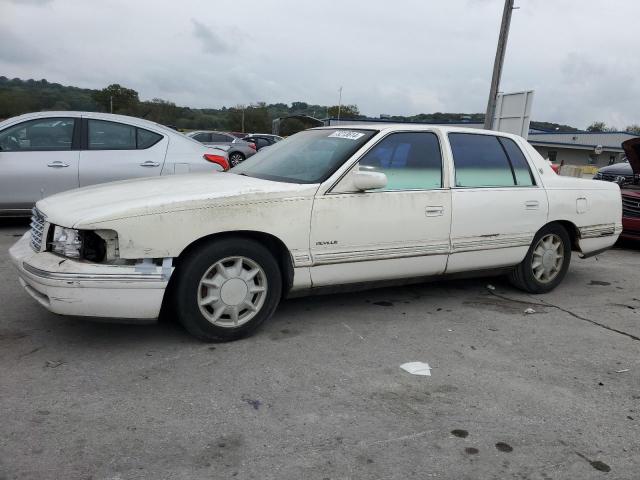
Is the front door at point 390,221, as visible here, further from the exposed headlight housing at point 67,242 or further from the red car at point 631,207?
the red car at point 631,207

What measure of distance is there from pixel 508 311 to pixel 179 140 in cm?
478

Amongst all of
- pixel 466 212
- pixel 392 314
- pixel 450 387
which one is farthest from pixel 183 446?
pixel 466 212

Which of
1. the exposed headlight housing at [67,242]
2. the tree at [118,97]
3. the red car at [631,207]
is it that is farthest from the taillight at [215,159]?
the tree at [118,97]

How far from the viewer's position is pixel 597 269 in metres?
6.43

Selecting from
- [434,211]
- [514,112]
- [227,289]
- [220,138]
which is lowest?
[227,289]

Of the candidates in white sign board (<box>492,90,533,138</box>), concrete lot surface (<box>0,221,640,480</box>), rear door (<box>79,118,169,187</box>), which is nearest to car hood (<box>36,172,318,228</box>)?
concrete lot surface (<box>0,221,640,480</box>)

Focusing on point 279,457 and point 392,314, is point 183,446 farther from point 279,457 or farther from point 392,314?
point 392,314

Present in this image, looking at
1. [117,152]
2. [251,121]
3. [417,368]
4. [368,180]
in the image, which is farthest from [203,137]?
[251,121]

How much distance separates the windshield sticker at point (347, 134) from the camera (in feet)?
13.7

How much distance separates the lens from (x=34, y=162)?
6480mm

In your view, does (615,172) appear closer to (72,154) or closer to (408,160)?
(408,160)

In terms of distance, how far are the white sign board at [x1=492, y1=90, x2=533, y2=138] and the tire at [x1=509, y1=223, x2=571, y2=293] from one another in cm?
763

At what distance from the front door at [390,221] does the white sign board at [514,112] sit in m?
8.76

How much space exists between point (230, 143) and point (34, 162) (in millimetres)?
16614
